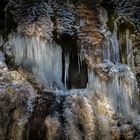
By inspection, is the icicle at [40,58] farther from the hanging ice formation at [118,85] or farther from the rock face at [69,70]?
the hanging ice formation at [118,85]

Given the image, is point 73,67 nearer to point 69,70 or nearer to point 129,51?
point 69,70

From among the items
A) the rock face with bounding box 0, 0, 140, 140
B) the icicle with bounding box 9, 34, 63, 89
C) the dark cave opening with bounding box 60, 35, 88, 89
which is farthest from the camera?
the dark cave opening with bounding box 60, 35, 88, 89

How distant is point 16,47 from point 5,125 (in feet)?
6.69

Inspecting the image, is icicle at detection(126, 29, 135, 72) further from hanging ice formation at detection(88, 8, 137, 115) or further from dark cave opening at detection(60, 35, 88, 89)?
dark cave opening at detection(60, 35, 88, 89)

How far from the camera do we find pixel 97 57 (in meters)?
8.21

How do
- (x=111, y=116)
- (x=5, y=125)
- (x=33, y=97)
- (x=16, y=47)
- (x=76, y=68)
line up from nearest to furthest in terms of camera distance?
(x=5, y=125)
(x=33, y=97)
(x=111, y=116)
(x=16, y=47)
(x=76, y=68)

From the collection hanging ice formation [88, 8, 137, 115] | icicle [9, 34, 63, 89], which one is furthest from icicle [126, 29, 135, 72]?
icicle [9, 34, 63, 89]

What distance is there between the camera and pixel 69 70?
8414 mm

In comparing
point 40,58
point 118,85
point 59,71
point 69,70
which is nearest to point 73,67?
point 69,70

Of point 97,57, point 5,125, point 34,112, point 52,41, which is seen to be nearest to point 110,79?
point 97,57

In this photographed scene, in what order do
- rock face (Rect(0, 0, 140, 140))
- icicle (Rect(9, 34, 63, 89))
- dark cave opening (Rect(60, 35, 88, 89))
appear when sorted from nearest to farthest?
rock face (Rect(0, 0, 140, 140)), icicle (Rect(9, 34, 63, 89)), dark cave opening (Rect(60, 35, 88, 89))

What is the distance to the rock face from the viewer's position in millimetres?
6656

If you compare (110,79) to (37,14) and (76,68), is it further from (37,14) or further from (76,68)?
(37,14)

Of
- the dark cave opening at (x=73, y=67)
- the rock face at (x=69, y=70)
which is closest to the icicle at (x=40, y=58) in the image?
the rock face at (x=69, y=70)
